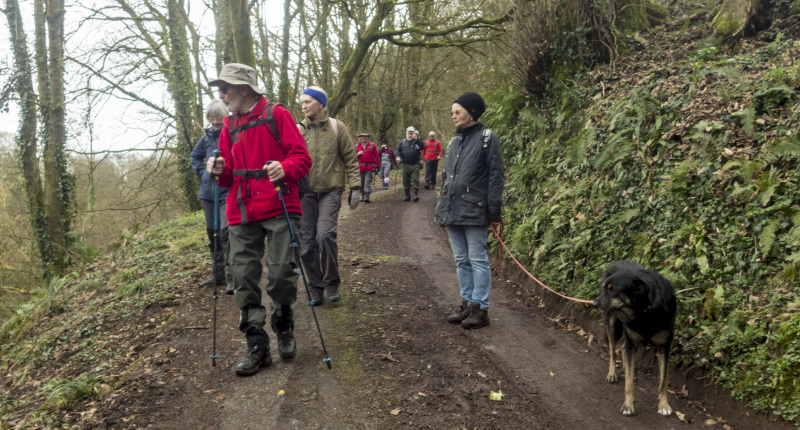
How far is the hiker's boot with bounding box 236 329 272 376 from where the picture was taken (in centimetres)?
438

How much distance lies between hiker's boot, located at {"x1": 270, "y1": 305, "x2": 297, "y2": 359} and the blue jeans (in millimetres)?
2010

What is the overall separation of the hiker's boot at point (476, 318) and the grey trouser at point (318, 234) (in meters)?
1.80

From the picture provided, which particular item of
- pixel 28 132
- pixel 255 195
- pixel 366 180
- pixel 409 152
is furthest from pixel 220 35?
pixel 255 195

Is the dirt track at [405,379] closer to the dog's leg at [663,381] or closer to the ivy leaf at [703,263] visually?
the dog's leg at [663,381]

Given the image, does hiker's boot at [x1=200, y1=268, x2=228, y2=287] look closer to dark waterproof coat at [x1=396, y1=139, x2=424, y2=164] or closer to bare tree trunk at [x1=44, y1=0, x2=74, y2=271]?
bare tree trunk at [x1=44, y1=0, x2=74, y2=271]

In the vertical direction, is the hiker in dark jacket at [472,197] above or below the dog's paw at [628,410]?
above

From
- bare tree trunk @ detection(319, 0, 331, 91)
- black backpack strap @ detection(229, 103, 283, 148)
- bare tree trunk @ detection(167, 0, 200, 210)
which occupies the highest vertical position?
bare tree trunk @ detection(319, 0, 331, 91)

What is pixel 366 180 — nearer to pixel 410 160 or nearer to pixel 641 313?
pixel 410 160

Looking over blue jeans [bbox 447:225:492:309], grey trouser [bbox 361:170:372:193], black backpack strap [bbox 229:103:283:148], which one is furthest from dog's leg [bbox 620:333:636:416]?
grey trouser [bbox 361:170:372:193]

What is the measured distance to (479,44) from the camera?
16.0 m

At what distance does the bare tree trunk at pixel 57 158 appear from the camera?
13000 mm

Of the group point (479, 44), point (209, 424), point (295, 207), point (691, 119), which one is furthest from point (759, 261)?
point (479, 44)

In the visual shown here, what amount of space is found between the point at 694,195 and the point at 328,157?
162 inches

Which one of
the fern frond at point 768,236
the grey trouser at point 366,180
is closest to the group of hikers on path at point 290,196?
the fern frond at point 768,236
